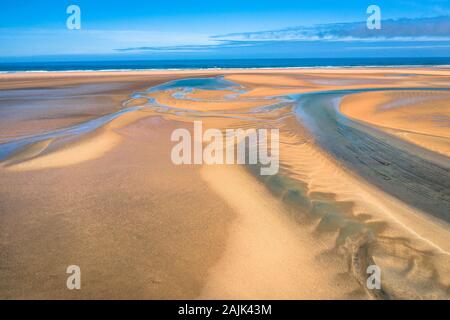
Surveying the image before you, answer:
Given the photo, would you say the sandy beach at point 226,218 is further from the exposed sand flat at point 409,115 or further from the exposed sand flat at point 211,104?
the exposed sand flat at point 211,104

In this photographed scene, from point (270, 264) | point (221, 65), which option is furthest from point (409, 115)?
point (221, 65)

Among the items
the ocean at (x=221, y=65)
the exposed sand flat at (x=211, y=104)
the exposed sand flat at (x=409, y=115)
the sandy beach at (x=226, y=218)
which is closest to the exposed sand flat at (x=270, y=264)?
the sandy beach at (x=226, y=218)

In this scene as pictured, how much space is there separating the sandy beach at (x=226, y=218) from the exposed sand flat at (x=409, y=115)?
15 centimetres

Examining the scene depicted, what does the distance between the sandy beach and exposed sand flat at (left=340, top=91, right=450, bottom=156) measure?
15cm

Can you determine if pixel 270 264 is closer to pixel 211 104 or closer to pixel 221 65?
pixel 211 104

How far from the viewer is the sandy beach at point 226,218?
385 cm

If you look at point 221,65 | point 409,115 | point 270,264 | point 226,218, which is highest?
point 221,65

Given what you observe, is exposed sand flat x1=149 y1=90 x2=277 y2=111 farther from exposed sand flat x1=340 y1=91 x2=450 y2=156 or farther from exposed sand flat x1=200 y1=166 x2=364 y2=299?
exposed sand flat x1=200 y1=166 x2=364 y2=299

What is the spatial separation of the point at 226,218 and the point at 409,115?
1112 cm

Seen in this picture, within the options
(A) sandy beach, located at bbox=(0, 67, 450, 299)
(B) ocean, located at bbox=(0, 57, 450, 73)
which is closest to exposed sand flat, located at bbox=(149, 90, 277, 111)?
(A) sandy beach, located at bbox=(0, 67, 450, 299)

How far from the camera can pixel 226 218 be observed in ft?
17.6

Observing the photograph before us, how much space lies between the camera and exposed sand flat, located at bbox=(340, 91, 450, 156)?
31.6ft
